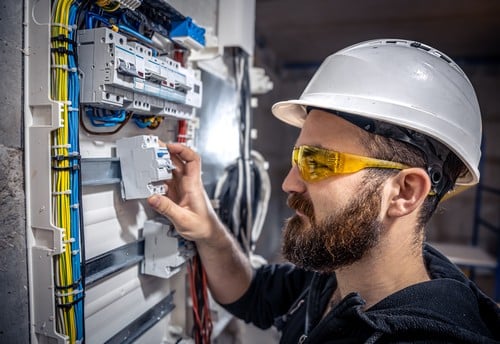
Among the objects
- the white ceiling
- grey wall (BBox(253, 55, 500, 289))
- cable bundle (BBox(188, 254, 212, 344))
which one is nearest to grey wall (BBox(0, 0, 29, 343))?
cable bundle (BBox(188, 254, 212, 344))

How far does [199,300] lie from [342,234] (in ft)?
2.03

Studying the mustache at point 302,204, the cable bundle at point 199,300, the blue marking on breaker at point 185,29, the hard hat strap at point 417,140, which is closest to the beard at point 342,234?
the mustache at point 302,204

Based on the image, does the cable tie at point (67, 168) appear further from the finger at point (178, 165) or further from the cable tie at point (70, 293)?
the finger at point (178, 165)

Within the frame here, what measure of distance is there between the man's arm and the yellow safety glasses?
32cm

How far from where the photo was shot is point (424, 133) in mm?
744

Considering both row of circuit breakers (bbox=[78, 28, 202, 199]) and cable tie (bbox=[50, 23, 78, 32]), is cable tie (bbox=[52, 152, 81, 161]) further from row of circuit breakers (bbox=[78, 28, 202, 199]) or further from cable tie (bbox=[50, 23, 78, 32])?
cable tie (bbox=[50, 23, 78, 32])

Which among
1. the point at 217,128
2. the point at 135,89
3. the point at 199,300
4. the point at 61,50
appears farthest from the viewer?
the point at 217,128

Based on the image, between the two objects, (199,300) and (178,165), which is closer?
(178,165)

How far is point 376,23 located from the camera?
115 inches

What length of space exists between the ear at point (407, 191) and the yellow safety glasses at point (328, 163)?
26 mm

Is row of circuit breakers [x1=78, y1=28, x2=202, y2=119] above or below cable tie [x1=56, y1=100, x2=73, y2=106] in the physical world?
above

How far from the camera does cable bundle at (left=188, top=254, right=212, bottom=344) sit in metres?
1.12

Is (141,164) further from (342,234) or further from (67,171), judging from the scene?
(342,234)

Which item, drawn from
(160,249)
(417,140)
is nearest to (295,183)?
(417,140)
